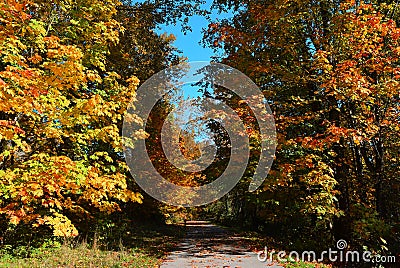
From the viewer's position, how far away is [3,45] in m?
6.09

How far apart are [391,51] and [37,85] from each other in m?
8.95

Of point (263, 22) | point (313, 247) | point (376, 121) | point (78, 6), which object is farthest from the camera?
point (313, 247)

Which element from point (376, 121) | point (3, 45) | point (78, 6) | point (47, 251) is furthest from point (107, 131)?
point (376, 121)

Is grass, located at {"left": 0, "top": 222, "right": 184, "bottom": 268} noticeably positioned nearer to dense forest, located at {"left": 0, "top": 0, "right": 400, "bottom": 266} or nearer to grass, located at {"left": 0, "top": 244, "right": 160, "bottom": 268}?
grass, located at {"left": 0, "top": 244, "right": 160, "bottom": 268}

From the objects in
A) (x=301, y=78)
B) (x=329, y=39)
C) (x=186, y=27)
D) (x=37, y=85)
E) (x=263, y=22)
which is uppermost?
(x=186, y=27)

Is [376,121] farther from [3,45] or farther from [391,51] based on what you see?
[3,45]

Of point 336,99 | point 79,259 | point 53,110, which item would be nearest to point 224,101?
point 336,99

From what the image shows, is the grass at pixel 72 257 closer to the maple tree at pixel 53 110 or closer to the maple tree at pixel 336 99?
the maple tree at pixel 53 110

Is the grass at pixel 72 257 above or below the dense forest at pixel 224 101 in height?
below

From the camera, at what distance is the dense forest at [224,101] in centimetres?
670

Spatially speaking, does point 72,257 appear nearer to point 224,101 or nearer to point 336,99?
point 224,101

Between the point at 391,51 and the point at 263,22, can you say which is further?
the point at 263,22

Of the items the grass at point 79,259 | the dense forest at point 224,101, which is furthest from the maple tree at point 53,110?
the grass at point 79,259

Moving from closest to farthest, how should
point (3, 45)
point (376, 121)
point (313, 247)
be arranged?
point (3, 45), point (376, 121), point (313, 247)
